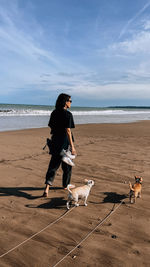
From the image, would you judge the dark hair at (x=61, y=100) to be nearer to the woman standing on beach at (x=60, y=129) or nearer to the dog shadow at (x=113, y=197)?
the woman standing on beach at (x=60, y=129)

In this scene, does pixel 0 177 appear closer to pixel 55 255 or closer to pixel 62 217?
pixel 62 217

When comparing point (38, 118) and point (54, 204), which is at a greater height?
point (38, 118)

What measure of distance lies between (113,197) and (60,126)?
5.97 ft

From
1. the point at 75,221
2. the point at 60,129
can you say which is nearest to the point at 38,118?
the point at 60,129

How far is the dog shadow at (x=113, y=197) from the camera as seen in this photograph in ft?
13.0

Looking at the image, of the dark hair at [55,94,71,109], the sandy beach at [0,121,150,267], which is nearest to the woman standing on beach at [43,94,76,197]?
the dark hair at [55,94,71,109]

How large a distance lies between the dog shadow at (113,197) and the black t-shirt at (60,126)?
1.33 m

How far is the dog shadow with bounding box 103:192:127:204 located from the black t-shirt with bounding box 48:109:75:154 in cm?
133

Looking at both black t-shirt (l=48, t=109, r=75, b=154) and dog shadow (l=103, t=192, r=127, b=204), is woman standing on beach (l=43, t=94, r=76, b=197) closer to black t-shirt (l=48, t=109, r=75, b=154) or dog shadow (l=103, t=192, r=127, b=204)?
black t-shirt (l=48, t=109, r=75, b=154)

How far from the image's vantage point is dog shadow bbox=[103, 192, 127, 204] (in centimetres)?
397

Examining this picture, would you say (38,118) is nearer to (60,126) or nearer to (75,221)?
(60,126)

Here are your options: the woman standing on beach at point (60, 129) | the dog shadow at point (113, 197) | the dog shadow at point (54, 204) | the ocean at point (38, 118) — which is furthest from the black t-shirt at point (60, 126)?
the ocean at point (38, 118)

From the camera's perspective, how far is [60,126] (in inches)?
160

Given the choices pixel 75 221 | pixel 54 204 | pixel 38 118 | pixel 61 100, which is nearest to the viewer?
pixel 75 221
